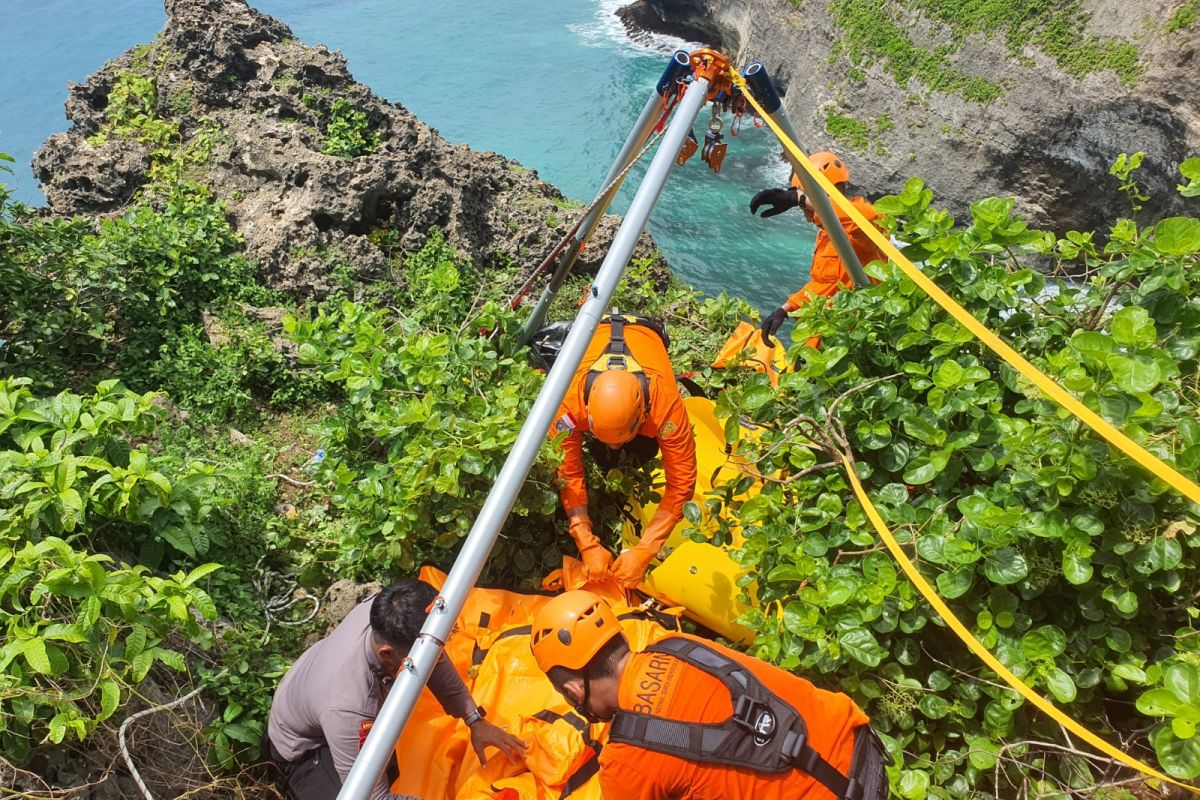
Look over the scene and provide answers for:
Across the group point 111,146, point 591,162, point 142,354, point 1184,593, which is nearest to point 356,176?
point 142,354

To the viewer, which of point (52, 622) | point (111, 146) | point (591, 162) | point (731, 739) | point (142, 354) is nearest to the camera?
point (731, 739)

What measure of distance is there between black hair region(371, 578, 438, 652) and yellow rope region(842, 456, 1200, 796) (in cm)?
170

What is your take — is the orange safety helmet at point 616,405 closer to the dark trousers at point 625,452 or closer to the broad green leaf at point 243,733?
the dark trousers at point 625,452

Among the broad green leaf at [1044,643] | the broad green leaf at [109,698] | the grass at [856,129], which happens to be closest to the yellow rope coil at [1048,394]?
the broad green leaf at [1044,643]

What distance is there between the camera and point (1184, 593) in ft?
7.42

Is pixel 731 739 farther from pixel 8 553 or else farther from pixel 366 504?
pixel 8 553

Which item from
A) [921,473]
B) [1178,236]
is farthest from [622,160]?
[1178,236]

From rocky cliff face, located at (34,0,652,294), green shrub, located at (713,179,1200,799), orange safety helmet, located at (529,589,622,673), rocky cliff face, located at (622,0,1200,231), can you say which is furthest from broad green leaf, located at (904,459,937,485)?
rocky cliff face, located at (622,0,1200,231)

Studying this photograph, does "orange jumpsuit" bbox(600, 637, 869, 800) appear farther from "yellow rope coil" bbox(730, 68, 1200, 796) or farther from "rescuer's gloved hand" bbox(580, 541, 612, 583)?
"rescuer's gloved hand" bbox(580, 541, 612, 583)

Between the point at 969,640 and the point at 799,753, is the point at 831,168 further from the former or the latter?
the point at 799,753

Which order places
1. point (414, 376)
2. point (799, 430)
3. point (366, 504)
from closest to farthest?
1. point (799, 430)
2. point (366, 504)
3. point (414, 376)

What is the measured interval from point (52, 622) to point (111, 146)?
6.33 meters

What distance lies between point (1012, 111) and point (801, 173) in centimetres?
1714

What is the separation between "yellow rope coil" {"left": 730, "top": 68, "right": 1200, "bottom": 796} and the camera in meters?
1.81
